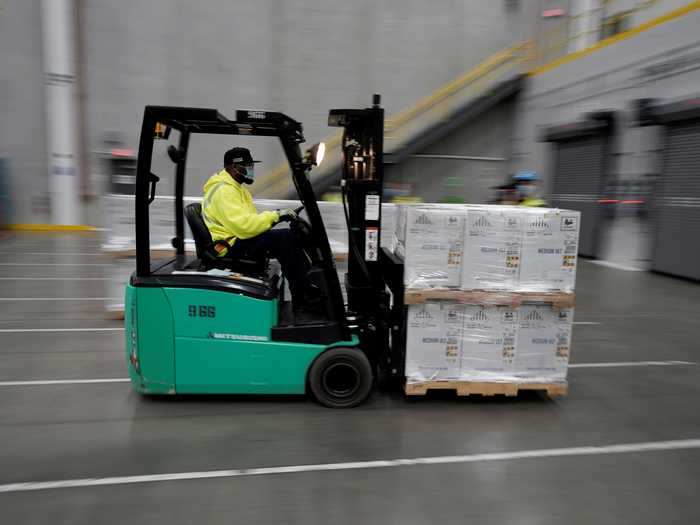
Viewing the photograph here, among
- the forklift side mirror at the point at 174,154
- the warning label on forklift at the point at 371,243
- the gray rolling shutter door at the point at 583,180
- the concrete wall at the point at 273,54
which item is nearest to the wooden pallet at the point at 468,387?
the warning label on forklift at the point at 371,243

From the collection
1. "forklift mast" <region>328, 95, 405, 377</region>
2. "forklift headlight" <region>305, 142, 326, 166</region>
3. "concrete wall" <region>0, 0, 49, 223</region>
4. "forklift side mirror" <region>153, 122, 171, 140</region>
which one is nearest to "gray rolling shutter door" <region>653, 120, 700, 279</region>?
"forklift mast" <region>328, 95, 405, 377</region>

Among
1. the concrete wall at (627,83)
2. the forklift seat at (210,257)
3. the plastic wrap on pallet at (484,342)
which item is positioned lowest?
the plastic wrap on pallet at (484,342)

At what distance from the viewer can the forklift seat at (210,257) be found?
4.24 m

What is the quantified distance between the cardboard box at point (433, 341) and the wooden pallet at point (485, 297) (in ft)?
0.28

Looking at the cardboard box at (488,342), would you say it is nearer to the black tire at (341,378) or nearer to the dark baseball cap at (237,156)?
the black tire at (341,378)

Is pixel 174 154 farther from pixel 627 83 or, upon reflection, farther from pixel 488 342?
pixel 627 83

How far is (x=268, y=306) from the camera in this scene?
395cm

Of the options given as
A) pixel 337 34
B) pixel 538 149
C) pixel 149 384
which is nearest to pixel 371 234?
pixel 149 384

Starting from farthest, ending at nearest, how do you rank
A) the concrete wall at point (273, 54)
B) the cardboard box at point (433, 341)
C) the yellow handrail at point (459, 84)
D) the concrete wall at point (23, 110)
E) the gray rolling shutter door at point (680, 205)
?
the yellow handrail at point (459, 84) < the concrete wall at point (273, 54) < the concrete wall at point (23, 110) < the gray rolling shutter door at point (680, 205) < the cardboard box at point (433, 341)

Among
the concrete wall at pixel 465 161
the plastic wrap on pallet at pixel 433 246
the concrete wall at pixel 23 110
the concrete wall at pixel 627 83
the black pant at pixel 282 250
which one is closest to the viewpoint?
the plastic wrap on pallet at pixel 433 246

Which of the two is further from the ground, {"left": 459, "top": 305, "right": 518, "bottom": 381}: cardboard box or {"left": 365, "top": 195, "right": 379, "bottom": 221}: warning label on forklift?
{"left": 365, "top": 195, "right": 379, "bottom": 221}: warning label on forklift

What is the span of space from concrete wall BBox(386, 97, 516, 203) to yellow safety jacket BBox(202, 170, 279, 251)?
1272 cm

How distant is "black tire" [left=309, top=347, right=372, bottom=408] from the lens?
410 centimetres

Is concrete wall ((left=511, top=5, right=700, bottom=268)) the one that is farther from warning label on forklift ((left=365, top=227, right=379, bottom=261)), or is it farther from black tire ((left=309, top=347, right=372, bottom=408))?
black tire ((left=309, top=347, right=372, bottom=408))
